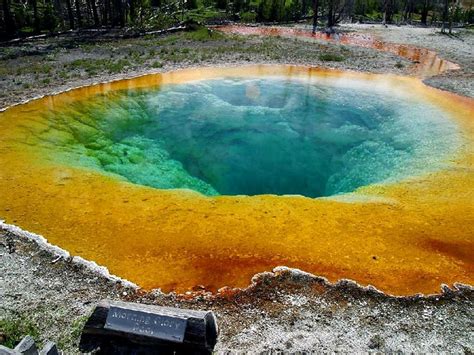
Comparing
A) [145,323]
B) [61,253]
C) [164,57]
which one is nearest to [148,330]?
[145,323]

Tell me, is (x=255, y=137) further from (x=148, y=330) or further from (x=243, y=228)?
(x=148, y=330)

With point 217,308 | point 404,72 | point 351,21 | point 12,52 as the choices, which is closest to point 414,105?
point 404,72

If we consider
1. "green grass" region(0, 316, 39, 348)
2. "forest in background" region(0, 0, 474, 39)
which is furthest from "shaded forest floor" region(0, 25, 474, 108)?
"green grass" region(0, 316, 39, 348)

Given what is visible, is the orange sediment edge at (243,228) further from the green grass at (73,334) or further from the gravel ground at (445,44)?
the gravel ground at (445,44)

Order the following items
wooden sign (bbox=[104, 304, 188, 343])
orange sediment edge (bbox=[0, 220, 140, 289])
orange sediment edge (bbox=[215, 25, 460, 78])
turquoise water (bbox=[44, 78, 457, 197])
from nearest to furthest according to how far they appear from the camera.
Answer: wooden sign (bbox=[104, 304, 188, 343]) < orange sediment edge (bbox=[0, 220, 140, 289]) < turquoise water (bbox=[44, 78, 457, 197]) < orange sediment edge (bbox=[215, 25, 460, 78])

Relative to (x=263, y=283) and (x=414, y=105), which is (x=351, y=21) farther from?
(x=263, y=283)

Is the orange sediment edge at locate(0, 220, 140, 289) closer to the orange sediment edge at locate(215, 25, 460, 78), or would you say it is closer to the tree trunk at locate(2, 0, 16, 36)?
the orange sediment edge at locate(215, 25, 460, 78)

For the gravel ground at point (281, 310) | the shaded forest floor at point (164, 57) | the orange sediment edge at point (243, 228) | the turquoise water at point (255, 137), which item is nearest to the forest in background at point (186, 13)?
the shaded forest floor at point (164, 57)
